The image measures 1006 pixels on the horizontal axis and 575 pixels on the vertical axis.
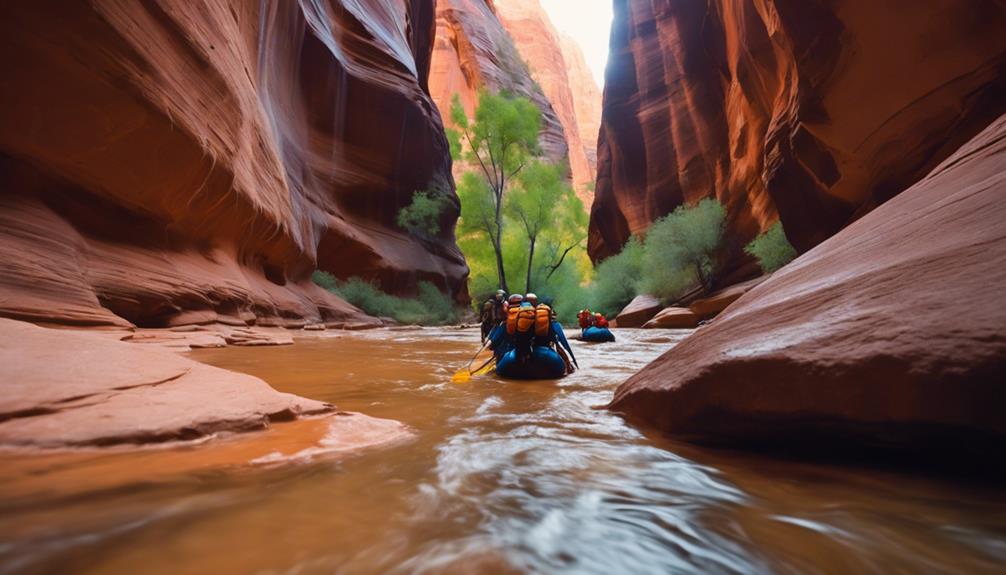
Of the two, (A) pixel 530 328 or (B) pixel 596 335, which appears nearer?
(A) pixel 530 328

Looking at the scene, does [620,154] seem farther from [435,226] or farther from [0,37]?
[0,37]

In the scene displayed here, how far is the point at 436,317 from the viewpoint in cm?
2278

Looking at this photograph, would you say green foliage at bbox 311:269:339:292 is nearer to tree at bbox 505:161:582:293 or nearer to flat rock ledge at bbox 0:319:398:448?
tree at bbox 505:161:582:293

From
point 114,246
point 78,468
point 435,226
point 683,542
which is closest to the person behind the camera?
point 683,542

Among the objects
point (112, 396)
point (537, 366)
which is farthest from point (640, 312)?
point (112, 396)

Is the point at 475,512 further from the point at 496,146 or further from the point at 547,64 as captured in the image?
the point at 547,64

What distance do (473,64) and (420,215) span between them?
1398 inches

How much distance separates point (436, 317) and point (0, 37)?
18.2 metres

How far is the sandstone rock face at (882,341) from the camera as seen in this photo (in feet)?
4.99

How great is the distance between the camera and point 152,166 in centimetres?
756

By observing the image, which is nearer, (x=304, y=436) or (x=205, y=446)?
(x=205, y=446)

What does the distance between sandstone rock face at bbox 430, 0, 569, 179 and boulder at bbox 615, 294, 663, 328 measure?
34263 mm

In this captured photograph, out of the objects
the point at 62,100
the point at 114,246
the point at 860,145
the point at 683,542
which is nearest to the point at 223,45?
the point at 62,100

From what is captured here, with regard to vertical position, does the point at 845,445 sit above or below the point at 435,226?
below
